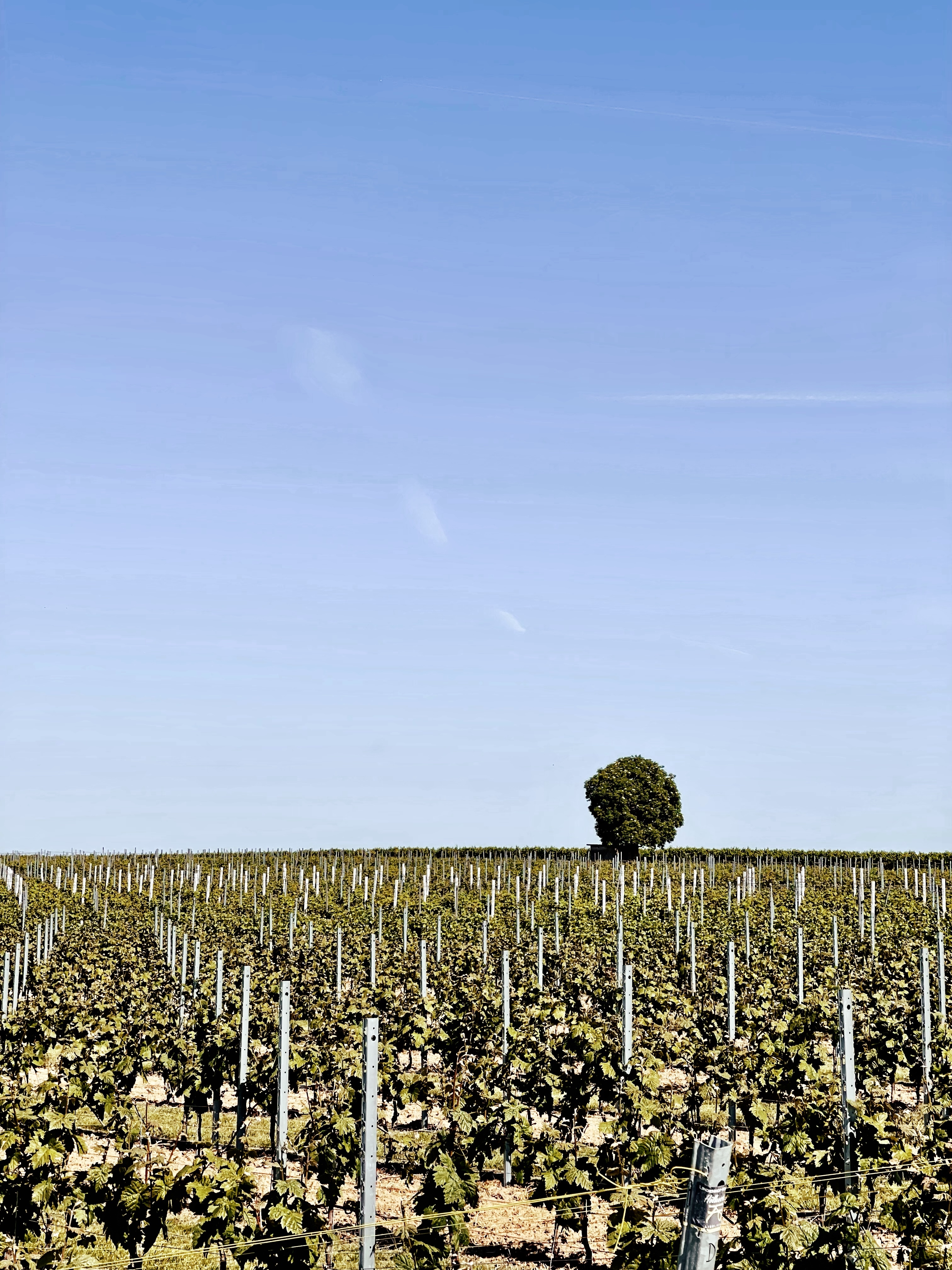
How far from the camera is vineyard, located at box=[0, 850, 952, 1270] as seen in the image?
23.5 feet

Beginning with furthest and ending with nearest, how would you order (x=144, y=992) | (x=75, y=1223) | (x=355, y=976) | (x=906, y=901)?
(x=906, y=901) → (x=355, y=976) → (x=144, y=992) → (x=75, y=1223)

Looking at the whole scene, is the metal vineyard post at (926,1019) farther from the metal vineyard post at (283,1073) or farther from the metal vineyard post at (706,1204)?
the metal vineyard post at (706,1204)

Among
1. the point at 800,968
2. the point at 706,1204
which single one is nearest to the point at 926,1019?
the point at 800,968

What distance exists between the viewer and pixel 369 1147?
249 inches

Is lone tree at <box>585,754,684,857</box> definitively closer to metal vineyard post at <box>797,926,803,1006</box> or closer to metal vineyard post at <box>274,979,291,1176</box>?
metal vineyard post at <box>797,926,803,1006</box>

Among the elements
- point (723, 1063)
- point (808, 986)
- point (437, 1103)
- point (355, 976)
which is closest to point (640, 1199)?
point (723, 1063)

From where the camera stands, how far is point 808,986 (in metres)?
17.3

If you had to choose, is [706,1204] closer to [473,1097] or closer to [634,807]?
[473,1097]

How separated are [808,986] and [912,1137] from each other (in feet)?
30.5

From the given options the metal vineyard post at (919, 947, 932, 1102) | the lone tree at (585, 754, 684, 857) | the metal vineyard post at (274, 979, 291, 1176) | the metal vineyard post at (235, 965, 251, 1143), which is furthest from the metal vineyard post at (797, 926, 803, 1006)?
the lone tree at (585, 754, 684, 857)

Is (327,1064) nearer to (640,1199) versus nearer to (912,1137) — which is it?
(640,1199)

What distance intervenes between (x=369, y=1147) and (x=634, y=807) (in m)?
55.2

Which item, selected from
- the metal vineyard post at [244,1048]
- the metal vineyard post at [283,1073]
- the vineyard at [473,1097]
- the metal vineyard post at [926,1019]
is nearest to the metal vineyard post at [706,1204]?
the vineyard at [473,1097]

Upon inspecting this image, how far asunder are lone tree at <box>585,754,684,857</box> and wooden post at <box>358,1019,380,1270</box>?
54.4 meters
